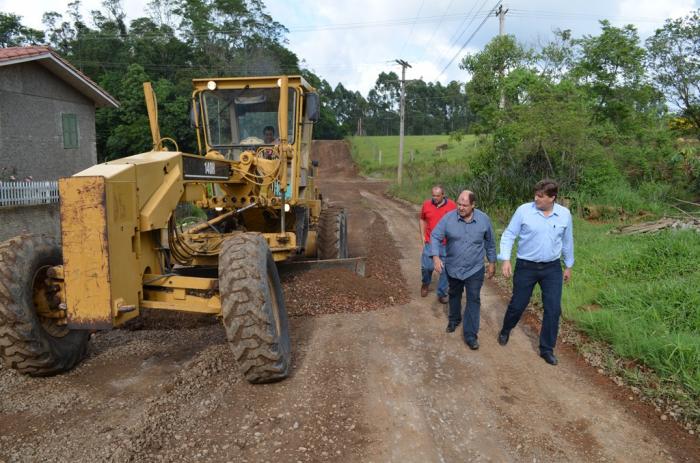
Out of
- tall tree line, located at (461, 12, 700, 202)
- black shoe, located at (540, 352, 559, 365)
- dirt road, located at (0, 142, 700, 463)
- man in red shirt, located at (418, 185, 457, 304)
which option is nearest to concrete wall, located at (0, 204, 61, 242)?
dirt road, located at (0, 142, 700, 463)

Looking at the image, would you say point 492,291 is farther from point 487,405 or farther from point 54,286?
point 54,286

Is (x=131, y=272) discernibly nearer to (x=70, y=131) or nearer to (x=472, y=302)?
(x=472, y=302)

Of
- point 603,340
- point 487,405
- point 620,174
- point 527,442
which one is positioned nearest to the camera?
point 527,442

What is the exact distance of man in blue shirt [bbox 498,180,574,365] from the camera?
4695mm

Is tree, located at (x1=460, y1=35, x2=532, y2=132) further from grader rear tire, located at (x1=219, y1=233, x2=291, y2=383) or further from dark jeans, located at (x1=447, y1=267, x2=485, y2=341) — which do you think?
grader rear tire, located at (x1=219, y1=233, x2=291, y2=383)

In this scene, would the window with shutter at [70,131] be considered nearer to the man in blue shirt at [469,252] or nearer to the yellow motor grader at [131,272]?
the yellow motor grader at [131,272]

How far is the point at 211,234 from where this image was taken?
18.9 feet

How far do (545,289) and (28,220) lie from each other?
8.85 m

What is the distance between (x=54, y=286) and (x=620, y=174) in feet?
45.7

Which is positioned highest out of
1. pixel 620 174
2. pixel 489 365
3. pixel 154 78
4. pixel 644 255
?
pixel 154 78

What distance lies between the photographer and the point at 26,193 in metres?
9.75

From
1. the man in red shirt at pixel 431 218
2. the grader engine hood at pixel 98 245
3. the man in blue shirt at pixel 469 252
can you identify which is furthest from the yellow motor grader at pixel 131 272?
the man in red shirt at pixel 431 218

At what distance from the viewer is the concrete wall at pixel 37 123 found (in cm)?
1331

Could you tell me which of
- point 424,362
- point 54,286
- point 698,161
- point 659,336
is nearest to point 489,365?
point 424,362
